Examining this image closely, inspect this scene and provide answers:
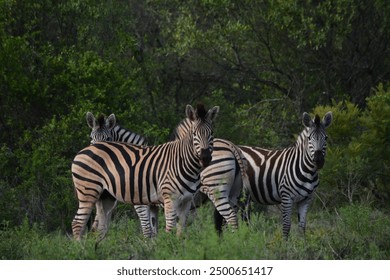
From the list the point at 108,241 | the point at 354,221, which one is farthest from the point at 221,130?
the point at 108,241

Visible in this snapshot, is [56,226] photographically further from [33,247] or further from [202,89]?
[202,89]

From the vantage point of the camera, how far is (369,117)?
18859mm

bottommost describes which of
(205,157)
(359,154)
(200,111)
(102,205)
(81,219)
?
(81,219)

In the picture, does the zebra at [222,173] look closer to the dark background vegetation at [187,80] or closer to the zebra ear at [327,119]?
the zebra ear at [327,119]

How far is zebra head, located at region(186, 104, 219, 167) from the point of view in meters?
12.7

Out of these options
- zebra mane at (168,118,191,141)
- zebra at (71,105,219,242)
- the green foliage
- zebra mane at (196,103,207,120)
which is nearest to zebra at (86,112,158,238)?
zebra at (71,105,219,242)

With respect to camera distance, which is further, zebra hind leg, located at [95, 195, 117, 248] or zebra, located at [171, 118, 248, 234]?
zebra, located at [171, 118, 248, 234]

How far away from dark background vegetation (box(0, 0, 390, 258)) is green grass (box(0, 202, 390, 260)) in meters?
0.86

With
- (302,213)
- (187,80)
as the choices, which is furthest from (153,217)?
(187,80)

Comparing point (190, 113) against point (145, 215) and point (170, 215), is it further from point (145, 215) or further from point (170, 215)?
point (145, 215)

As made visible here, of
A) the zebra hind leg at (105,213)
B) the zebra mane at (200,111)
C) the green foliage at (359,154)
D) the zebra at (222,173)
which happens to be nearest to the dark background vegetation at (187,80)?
the green foliage at (359,154)

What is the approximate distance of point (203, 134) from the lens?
41.9 ft

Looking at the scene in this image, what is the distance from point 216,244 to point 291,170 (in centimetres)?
527

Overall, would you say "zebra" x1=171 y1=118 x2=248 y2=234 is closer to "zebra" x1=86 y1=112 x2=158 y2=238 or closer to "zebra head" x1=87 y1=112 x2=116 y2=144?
"zebra" x1=86 y1=112 x2=158 y2=238
